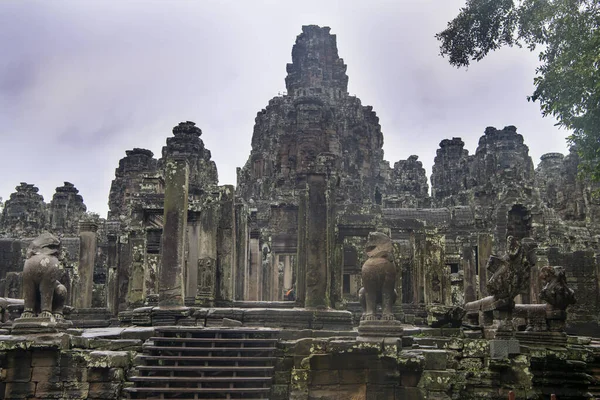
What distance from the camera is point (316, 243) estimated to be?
13.3 meters

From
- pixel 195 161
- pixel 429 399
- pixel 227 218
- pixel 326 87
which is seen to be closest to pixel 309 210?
pixel 227 218

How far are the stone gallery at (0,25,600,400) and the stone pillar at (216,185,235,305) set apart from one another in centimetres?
4

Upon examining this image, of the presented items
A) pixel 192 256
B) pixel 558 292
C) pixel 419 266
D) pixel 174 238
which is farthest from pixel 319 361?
pixel 419 266

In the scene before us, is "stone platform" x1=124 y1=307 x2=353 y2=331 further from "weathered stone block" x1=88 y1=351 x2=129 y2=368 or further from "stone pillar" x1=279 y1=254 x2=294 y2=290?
"stone pillar" x1=279 y1=254 x2=294 y2=290

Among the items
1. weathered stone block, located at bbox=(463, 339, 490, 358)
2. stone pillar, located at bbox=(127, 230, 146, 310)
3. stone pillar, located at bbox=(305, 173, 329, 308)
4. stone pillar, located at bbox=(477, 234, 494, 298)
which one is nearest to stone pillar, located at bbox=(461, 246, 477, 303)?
stone pillar, located at bbox=(477, 234, 494, 298)

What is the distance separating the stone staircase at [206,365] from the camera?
9.16 m

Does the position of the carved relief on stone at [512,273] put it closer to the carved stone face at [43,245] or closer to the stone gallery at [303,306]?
the stone gallery at [303,306]

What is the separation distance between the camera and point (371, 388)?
30.9 ft

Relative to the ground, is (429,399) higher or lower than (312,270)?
lower

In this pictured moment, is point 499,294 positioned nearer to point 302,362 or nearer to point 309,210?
point 302,362

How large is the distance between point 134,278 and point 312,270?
280 inches

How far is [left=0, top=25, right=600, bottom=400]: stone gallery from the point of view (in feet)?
30.9

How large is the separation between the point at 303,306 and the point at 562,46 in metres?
7.40

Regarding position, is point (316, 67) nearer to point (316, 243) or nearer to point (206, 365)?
point (316, 243)
